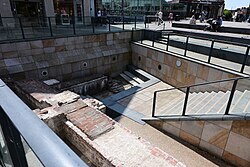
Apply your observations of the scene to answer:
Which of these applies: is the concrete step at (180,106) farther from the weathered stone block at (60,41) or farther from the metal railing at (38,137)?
the weathered stone block at (60,41)

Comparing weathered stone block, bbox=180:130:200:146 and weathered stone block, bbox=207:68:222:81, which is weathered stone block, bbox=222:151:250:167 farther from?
weathered stone block, bbox=207:68:222:81

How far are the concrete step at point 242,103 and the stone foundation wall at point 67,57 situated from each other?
22.1ft

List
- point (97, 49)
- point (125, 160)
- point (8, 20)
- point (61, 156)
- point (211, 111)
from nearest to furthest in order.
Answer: point (61, 156), point (125, 160), point (211, 111), point (97, 49), point (8, 20)

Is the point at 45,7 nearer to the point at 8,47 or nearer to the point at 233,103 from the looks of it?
the point at 8,47

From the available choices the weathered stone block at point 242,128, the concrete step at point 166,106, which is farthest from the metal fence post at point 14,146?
the concrete step at point 166,106

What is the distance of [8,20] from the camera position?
10297 mm

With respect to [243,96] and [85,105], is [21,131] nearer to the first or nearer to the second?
[85,105]

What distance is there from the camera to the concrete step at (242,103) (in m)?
4.38

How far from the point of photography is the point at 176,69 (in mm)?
8141

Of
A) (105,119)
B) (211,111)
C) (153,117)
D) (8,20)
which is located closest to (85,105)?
(105,119)

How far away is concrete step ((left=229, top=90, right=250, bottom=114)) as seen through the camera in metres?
4.38

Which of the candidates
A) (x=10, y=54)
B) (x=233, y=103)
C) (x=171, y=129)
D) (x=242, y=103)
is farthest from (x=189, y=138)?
(x=10, y=54)

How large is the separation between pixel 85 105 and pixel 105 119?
948mm

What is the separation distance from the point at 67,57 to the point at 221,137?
7.14m
